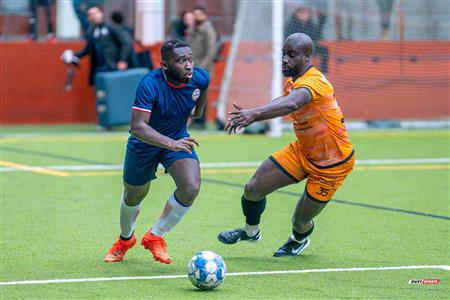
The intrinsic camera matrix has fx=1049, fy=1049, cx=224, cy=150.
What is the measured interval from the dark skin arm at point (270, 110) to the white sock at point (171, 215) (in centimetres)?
114

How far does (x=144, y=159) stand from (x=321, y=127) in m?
1.44

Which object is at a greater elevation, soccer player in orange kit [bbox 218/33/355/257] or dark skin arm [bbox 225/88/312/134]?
dark skin arm [bbox 225/88/312/134]

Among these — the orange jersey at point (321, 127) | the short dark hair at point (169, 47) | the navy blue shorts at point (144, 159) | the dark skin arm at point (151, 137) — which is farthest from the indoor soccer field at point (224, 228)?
the short dark hair at point (169, 47)

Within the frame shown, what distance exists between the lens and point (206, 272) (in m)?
7.25

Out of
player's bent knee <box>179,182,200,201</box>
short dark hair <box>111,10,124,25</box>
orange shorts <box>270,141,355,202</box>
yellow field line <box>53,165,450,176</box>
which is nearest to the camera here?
player's bent knee <box>179,182,200,201</box>

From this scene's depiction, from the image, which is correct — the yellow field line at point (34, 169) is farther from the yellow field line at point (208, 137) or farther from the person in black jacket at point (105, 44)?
the person in black jacket at point (105, 44)

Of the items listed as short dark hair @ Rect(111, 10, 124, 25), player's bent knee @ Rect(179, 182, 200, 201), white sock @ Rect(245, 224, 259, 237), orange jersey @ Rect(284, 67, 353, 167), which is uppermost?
orange jersey @ Rect(284, 67, 353, 167)

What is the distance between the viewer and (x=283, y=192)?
12766 mm

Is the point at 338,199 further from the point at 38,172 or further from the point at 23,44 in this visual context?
the point at 23,44

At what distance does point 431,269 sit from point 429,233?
1754mm

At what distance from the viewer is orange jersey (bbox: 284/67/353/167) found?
8328 millimetres

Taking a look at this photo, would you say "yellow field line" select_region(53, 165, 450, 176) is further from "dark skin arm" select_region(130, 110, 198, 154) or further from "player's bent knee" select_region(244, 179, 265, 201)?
"dark skin arm" select_region(130, 110, 198, 154)

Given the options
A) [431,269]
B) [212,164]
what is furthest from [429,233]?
[212,164]

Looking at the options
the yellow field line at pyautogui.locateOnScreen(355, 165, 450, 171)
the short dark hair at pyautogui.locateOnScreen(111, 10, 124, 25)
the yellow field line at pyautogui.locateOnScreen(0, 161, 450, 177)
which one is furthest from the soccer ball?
the short dark hair at pyautogui.locateOnScreen(111, 10, 124, 25)
